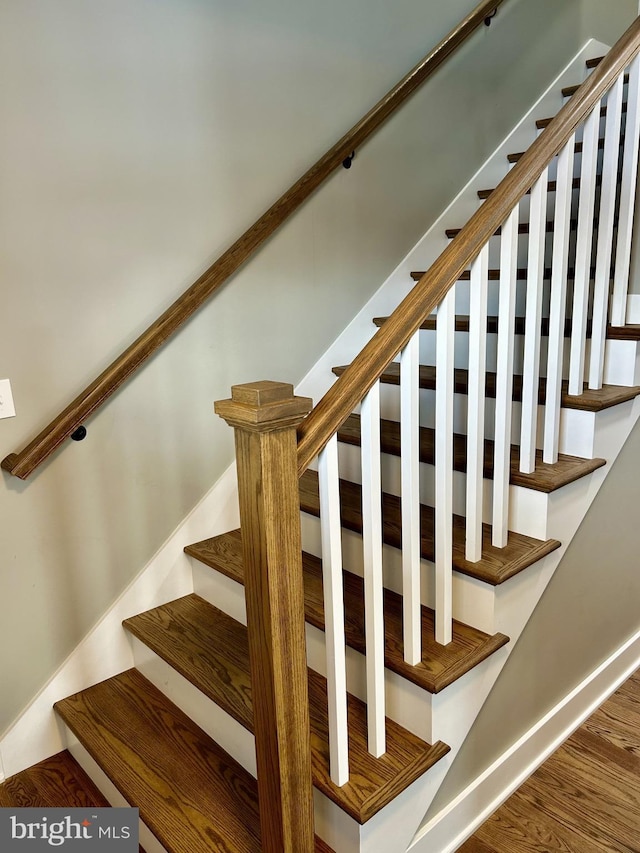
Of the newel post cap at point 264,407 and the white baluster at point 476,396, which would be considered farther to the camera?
Answer: the white baluster at point 476,396

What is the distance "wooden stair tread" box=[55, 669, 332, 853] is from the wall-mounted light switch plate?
3.00ft

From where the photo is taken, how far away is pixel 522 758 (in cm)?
186

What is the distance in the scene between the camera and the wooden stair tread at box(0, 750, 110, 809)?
170 cm

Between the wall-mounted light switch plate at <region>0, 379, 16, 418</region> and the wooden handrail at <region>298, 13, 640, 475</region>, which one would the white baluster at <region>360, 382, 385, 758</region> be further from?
the wall-mounted light switch plate at <region>0, 379, 16, 418</region>

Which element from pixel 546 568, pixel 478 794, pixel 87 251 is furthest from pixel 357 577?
pixel 87 251

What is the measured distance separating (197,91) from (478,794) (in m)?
2.28

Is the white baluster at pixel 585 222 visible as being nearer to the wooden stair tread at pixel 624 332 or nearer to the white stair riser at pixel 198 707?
the wooden stair tread at pixel 624 332

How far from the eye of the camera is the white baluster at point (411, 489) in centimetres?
131

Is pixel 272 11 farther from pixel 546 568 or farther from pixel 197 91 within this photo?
pixel 546 568

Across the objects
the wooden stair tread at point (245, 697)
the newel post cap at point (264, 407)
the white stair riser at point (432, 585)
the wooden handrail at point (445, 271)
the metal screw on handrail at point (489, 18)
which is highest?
the metal screw on handrail at point (489, 18)

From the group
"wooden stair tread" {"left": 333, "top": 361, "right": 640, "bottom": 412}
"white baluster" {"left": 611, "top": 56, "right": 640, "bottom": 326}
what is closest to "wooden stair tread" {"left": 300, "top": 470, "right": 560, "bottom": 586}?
"wooden stair tread" {"left": 333, "top": 361, "right": 640, "bottom": 412}

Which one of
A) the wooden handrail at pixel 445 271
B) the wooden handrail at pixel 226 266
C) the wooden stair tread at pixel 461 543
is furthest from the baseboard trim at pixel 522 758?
the wooden handrail at pixel 226 266

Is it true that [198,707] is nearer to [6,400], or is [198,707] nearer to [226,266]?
[6,400]

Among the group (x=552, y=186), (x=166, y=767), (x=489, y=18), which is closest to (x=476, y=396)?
(x=166, y=767)
